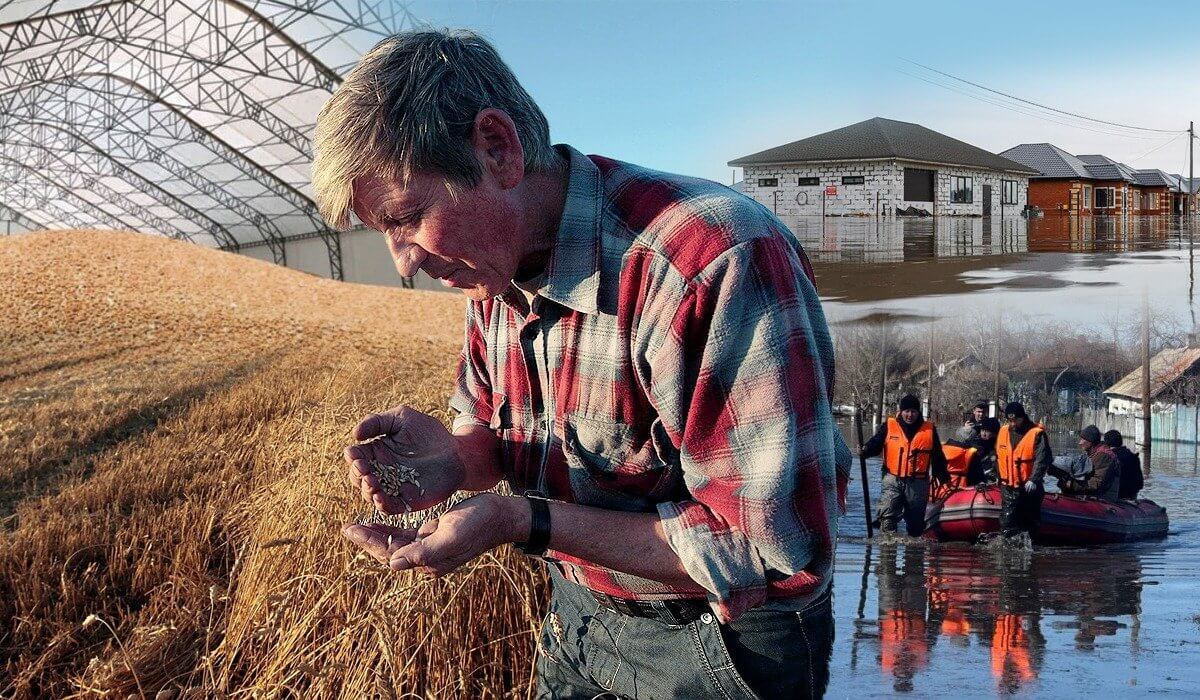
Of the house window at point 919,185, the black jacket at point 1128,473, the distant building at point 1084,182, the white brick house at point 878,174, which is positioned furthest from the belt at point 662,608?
the distant building at point 1084,182

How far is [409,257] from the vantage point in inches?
53.1

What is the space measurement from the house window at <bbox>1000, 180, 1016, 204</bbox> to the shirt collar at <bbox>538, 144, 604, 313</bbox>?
47.6 m

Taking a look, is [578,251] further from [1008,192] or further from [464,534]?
[1008,192]

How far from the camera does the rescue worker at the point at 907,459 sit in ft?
36.4

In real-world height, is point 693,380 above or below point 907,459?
above

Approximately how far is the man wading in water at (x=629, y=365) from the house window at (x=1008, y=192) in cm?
4761

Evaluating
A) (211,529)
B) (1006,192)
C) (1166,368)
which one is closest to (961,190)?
(1006,192)

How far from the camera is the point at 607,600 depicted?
1.43 metres

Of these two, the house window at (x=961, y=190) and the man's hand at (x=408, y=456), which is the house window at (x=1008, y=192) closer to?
the house window at (x=961, y=190)

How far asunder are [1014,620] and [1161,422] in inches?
1381

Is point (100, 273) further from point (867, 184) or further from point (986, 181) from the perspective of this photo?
point (986, 181)

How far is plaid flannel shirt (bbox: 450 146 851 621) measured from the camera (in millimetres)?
1153

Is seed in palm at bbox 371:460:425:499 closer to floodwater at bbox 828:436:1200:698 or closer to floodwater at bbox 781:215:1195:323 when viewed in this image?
floodwater at bbox 828:436:1200:698

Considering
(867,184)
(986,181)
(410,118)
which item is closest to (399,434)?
(410,118)
